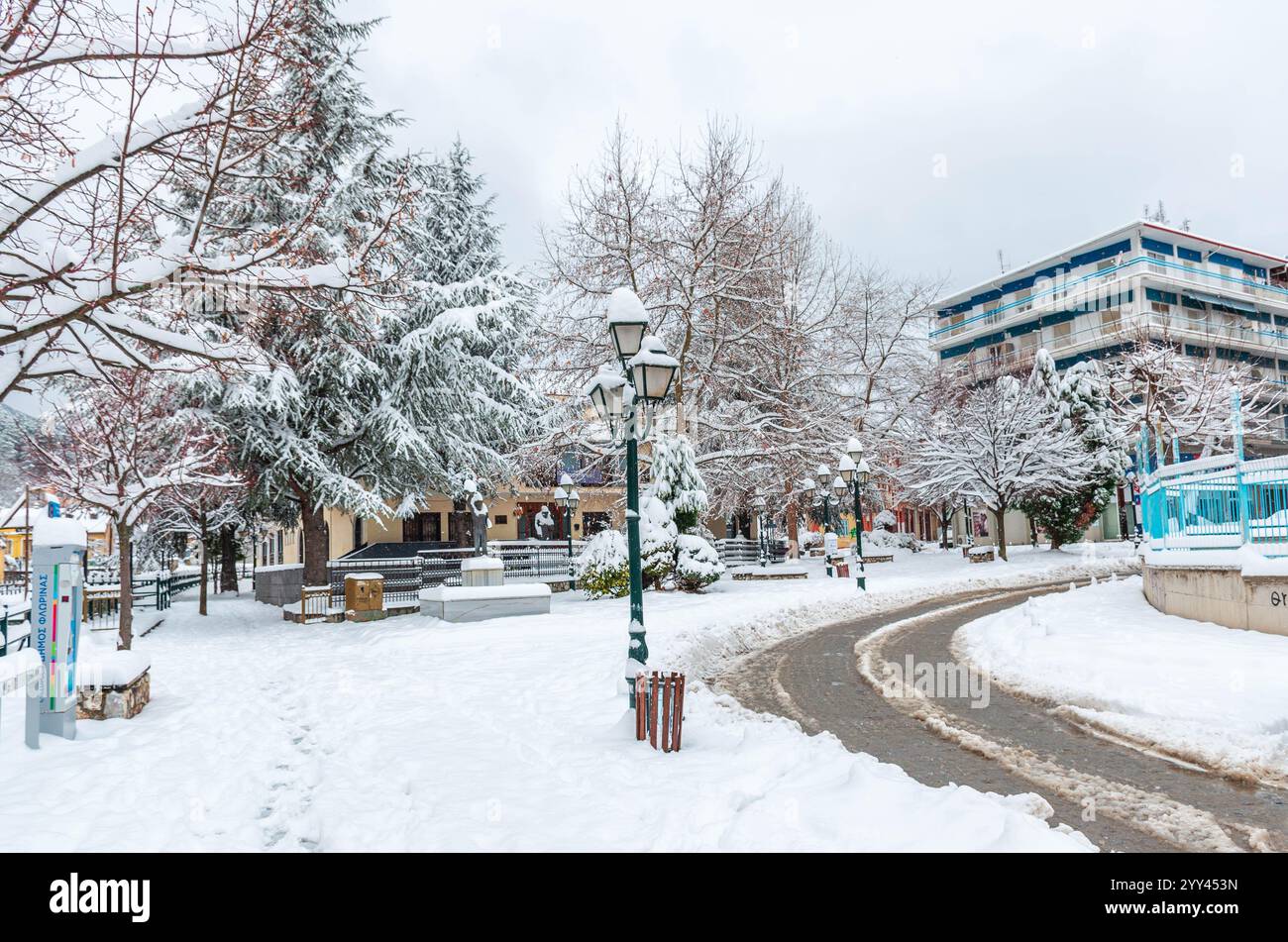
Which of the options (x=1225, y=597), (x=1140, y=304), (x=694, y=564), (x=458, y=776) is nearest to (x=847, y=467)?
(x=694, y=564)

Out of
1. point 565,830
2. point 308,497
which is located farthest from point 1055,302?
point 565,830

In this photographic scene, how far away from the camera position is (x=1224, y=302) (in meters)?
55.0

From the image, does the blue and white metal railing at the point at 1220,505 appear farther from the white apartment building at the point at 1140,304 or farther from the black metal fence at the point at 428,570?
the white apartment building at the point at 1140,304

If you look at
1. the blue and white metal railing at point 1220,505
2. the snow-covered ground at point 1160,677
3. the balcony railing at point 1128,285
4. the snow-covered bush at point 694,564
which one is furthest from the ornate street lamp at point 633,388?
the balcony railing at point 1128,285

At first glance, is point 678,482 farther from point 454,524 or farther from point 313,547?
point 454,524

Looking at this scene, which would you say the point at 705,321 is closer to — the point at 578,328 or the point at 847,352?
the point at 578,328

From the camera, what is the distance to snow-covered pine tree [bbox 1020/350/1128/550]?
123ft

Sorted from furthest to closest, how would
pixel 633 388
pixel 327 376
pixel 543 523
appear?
pixel 543 523
pixel 327 376
pixel 633 388

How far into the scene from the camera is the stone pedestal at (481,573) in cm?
1927

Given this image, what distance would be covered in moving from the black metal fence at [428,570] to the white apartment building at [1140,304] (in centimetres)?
3136

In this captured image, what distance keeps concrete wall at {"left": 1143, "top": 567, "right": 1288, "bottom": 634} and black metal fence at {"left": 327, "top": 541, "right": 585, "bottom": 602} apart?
14.7 meters

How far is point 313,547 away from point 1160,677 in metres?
20.0

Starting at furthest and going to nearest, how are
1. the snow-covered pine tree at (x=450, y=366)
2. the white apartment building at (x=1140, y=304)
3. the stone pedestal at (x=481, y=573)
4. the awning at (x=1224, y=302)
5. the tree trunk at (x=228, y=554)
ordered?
the awning at (x=1224, y=302), the white apartment building at (x=1140, y=304), the tree trunk at (x=228, y=554), the snow-covered pine tree at (x=450, y=366), the stone pedestal at (x=481, y=573)

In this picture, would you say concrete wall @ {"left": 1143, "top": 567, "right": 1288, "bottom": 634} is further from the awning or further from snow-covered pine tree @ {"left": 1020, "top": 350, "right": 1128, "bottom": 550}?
the awning
